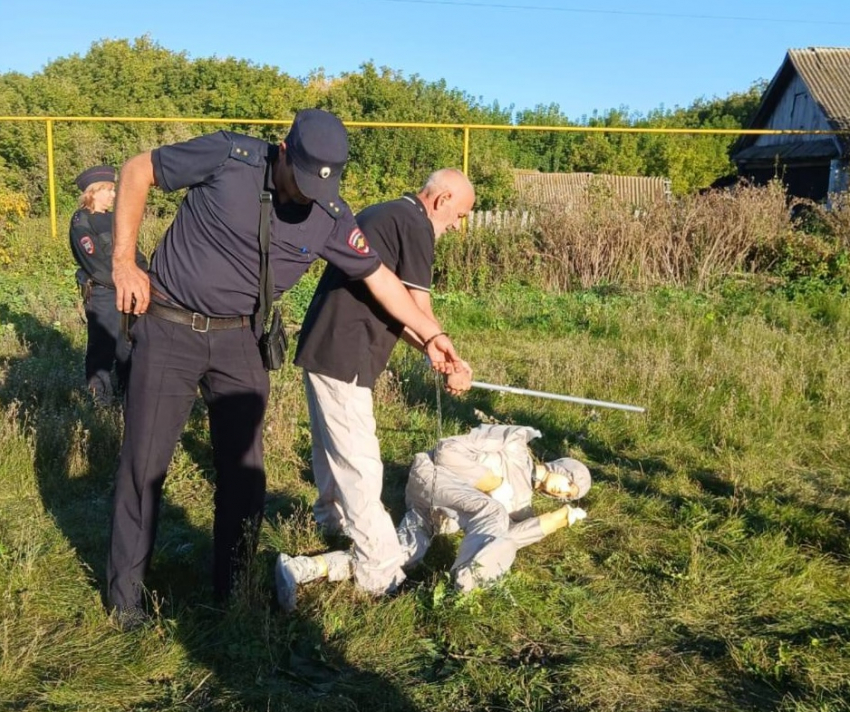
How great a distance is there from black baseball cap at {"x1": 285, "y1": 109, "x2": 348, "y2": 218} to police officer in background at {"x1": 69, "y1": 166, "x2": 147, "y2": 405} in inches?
145

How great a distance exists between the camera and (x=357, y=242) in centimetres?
344

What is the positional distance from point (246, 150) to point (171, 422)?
1111 millimetres

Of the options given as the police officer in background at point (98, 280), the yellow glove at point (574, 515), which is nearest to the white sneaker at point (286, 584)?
the yellow glove at point (574, 515)

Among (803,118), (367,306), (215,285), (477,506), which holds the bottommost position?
(477,506)

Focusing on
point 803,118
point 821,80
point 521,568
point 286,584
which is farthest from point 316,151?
point 803,118

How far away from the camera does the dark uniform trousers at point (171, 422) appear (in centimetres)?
331

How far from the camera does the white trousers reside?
12.3ft

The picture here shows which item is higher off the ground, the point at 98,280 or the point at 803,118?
the point at 803,118

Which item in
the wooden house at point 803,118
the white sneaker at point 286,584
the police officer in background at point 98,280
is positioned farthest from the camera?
the wooden house at point 803,118

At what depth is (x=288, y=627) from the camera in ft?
11.5

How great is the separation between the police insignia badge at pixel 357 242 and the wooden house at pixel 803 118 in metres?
24.4

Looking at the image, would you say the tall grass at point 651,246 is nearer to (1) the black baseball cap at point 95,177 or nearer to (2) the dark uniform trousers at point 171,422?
(1) the black baseball cap at point 95,177

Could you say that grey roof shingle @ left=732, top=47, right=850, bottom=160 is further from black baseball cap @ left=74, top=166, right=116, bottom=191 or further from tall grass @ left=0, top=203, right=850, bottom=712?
black baseball cap @ left=74, top=166, right=116, bottom=191

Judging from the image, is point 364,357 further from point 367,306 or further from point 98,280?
point 98,280
